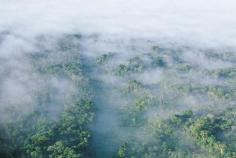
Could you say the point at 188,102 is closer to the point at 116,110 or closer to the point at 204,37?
the point at 116,110

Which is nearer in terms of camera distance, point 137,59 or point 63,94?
point 63,94

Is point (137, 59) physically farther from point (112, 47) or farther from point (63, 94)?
point (63, 94)

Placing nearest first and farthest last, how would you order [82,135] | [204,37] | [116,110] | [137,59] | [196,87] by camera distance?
[82,135] < [116,110] < [196,87] < [137,59] < [204,37]

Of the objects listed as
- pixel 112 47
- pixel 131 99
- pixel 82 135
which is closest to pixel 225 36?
pixel 112 47

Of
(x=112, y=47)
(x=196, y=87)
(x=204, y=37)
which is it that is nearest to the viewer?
(x=196, y=87)

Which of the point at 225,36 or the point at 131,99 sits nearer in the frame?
the point at 131,99

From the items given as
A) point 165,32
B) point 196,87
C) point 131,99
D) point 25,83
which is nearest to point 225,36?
point 165,32
